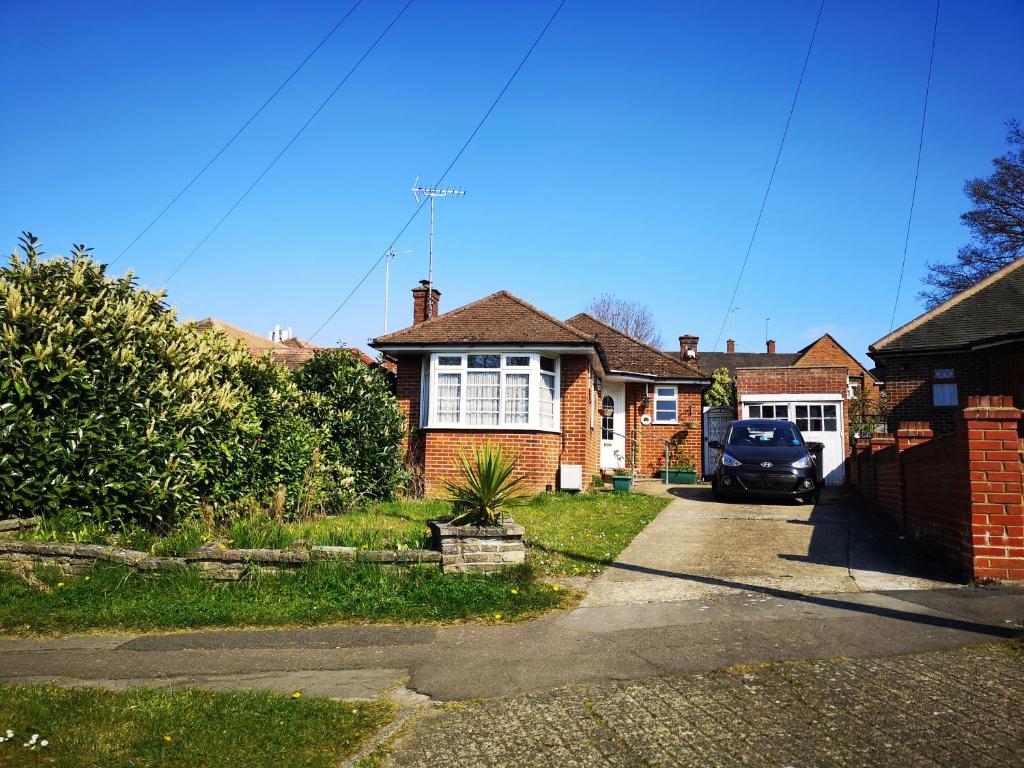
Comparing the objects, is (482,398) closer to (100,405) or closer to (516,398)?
(516,398)

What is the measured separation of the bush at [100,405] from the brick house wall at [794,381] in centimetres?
1470

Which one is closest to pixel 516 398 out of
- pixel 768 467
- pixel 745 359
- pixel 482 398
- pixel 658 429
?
pixel 482 398

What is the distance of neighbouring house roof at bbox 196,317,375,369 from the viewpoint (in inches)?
426

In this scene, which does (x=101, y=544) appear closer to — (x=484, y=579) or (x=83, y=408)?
(x=83, y=408)

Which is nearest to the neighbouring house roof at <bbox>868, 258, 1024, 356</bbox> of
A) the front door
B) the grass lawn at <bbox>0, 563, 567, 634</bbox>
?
the front door

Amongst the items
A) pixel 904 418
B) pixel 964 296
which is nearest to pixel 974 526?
pixel 904 418

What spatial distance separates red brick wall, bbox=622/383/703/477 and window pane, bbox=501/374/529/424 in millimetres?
7196

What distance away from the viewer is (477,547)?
6.89 metres

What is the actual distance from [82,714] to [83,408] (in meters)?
4.62

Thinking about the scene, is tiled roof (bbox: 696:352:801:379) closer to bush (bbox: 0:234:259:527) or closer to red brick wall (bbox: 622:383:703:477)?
red brick wall (bbox: 622:383:703:477)

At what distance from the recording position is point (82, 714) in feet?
12.5

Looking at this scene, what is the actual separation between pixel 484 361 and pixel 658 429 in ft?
28.4

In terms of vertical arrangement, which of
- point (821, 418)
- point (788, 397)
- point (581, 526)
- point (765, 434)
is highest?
point (788, 397)

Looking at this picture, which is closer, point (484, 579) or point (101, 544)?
point (484, 579)
